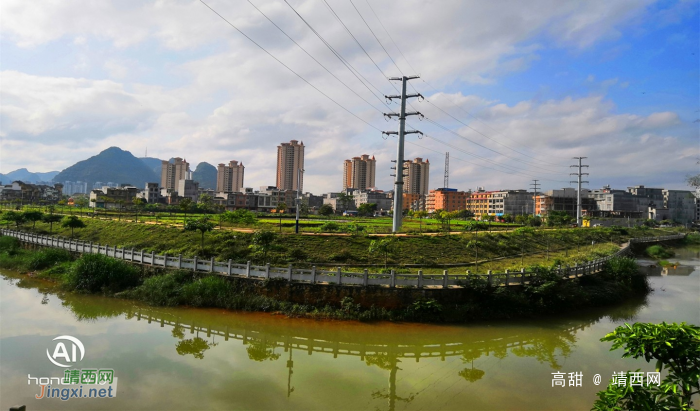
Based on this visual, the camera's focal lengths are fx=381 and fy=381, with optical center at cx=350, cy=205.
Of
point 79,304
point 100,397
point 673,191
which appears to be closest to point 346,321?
point 100,397

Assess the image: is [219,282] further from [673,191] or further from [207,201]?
[673,191]

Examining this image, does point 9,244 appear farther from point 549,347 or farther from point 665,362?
point 665,362

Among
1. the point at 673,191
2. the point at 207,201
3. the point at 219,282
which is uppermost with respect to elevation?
the point at 673,191

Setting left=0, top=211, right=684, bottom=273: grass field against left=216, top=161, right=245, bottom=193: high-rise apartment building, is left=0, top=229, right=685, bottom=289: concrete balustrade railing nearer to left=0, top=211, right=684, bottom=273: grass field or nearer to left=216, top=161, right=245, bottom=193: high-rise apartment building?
left=0, top=211, right=684, bottom=273: grass field

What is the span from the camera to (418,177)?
159625 mm

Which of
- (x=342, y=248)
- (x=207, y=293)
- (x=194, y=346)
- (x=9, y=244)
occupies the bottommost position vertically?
(x=194, y=346)

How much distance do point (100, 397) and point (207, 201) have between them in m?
64.7

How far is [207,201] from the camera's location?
7144 cm

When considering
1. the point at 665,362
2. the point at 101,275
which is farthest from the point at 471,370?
the point at 101,275

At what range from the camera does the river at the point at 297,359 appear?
10461mm

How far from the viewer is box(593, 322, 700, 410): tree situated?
525 centimetres

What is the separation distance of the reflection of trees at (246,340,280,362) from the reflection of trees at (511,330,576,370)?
8998 mm

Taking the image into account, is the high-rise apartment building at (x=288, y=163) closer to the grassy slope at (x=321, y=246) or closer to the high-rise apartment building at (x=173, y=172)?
the high-rise apartment building at (x=173, y=172)

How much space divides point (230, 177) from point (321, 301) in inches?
6173
